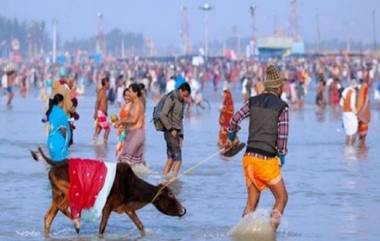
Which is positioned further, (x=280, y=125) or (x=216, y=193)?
(x=216, y=193)

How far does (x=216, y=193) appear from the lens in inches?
619

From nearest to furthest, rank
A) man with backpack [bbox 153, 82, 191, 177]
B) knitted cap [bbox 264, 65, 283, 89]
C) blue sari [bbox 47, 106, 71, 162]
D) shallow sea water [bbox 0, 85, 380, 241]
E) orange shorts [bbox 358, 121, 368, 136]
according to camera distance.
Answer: knitted cap [bbox 264, 65, 283, 89]
shallow sea water [bbox 0, 85, 380, 241]
blue sari [bbox 47, 106, 71, 162]
man with backpack [bbox 153, 82, 191, 177]
orange shorts [bbox 358, 121, 368, 136]

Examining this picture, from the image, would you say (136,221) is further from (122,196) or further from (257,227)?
(257,227)

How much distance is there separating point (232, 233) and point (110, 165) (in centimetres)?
131

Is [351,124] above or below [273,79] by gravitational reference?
below

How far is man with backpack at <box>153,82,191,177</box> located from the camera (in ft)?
56.1

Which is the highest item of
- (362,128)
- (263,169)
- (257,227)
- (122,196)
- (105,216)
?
(263,169)

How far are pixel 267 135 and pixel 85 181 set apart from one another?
64.2 inches

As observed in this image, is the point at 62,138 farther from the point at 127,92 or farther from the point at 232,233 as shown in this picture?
the point at 232,233

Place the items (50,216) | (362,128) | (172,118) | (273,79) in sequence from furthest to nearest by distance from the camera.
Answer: (362,128), (172,118), (50,216), (273,79)

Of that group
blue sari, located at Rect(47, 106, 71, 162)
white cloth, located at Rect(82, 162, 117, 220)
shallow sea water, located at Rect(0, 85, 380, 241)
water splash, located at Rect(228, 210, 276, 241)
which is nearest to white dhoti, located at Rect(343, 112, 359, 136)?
shallow sea water, located at Rect(0, 85, 380, 241)

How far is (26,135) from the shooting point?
89.3ft

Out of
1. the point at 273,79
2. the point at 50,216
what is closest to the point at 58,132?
the point at 50,216

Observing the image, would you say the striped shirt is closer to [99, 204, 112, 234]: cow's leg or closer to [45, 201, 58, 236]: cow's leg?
[99, 204, 112, 234]: cow's leg
